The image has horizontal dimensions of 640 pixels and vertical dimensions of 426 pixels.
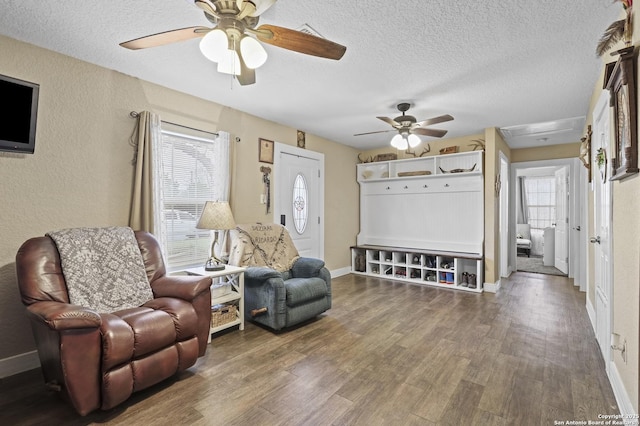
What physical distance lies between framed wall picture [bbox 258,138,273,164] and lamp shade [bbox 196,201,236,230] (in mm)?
1287

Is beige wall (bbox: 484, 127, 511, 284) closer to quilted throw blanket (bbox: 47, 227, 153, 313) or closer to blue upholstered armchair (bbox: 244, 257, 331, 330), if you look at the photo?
blue upholstered armchair (bbox: 244, 257, 331, 330)

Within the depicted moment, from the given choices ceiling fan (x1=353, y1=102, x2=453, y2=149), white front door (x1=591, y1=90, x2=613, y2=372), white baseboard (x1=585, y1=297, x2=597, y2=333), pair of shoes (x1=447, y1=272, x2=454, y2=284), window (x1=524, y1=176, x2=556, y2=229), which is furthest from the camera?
window (x1=524, y1=176, x2=556, y2=229)

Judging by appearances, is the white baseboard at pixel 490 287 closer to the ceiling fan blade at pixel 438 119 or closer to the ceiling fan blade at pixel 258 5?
the ceiling fan blade at pixel 438 119

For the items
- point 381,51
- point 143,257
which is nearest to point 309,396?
point 143,257

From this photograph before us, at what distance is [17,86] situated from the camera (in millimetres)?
2225

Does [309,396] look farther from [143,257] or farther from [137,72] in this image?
[137,72]

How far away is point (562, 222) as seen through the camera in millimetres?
6027

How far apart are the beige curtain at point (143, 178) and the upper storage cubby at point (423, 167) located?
13.1 ft

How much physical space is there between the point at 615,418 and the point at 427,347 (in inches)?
47.9

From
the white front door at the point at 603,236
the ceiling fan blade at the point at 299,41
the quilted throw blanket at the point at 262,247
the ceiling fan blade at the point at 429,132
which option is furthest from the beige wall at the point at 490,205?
the ceiling fan blade at the point at 299,41

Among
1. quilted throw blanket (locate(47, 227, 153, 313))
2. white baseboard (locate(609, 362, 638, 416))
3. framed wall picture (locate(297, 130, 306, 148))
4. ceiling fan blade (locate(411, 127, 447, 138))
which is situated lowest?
white baseboard (locate(609, 362, 638, 416))

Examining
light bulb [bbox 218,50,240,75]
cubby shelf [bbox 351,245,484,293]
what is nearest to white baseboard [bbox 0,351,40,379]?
light bulb [bbox 218,50,240,75]

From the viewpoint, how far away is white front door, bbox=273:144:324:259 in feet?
14.7

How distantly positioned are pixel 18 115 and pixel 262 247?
2.31 m
